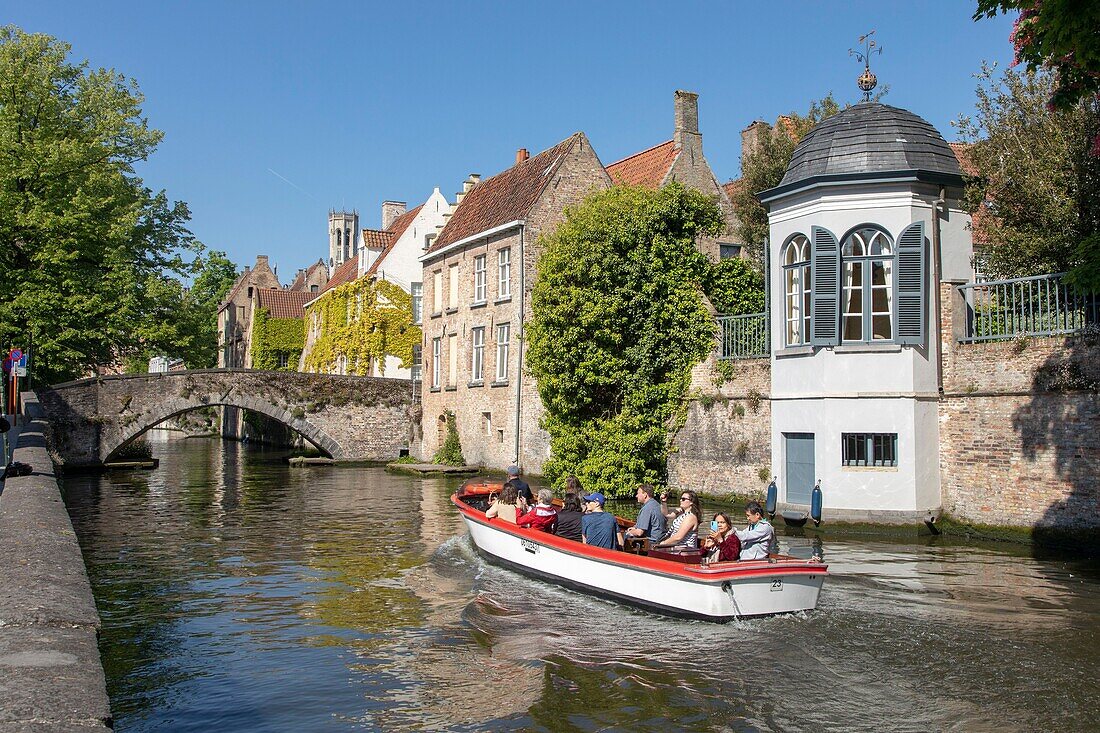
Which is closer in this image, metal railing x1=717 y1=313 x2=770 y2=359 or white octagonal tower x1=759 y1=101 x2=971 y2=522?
white octagonal tower x1=759 y1=101 x2=971 y2=522

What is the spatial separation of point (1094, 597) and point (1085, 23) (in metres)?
6.91

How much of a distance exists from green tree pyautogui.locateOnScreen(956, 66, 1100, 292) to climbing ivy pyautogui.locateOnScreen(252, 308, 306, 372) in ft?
143

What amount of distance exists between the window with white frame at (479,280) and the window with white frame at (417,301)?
7.76 m

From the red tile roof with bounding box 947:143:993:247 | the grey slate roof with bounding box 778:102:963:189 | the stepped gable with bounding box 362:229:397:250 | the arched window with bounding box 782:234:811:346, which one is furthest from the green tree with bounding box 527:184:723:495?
the stepped gable with bounding box 362:229:397:250

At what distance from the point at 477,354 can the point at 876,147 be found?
1759 centimetres

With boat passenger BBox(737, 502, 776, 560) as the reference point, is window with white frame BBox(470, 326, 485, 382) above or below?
above

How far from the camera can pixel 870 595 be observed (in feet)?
40.3

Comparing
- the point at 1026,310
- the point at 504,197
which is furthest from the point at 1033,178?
the point at 504,197

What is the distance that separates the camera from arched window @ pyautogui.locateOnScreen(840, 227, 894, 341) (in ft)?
58.4

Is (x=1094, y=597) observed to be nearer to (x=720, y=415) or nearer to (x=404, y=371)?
(x=720, y=415)

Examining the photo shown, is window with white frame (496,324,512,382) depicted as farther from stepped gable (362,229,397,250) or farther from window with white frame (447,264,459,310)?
stepped gable (362,229,397,250)

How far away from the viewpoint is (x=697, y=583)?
11.0 m

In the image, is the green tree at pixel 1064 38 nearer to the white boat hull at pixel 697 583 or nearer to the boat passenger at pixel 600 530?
the white boat hull at pixel 697 583

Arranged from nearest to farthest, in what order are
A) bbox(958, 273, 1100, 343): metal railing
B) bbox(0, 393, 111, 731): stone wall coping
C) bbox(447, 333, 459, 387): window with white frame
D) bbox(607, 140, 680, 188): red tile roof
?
bbox(0, 393, 111, 731): stone wall coping
bbox(958, 273, 1100, 343): metal railing
bbox(607, 140, 680, 188): red tile roof
bbox(447, 333, 459, 387): window with white frame
